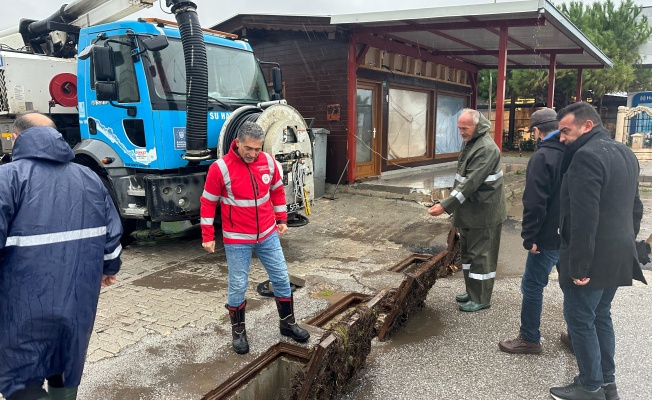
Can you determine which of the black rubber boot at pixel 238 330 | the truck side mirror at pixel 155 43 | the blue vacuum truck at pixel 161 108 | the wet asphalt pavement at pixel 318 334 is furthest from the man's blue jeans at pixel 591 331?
the truck side mirror at pixel 155 43

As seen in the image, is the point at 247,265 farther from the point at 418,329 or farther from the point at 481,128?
the point at 481,128

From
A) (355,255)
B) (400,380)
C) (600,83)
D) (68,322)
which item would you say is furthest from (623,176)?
(600,83)

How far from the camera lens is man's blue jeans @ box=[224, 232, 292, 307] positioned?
3473 millimetres

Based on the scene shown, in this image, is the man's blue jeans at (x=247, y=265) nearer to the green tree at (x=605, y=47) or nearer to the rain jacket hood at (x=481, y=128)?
the rain jacket hood at (x=481, y=128)

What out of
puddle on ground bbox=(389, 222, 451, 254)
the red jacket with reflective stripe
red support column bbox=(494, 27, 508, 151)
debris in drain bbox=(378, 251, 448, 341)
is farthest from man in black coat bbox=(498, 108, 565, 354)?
red support column bbox=(494, 27, 508, 151)

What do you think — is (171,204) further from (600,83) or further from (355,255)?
(600,83)

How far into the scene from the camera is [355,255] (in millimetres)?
6047

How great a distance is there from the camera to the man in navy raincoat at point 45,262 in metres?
2.02

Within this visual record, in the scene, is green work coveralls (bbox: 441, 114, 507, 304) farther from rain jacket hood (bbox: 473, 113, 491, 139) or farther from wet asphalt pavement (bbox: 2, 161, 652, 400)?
wet asphalt pavement (bbox: 2, 161, 652, 400)

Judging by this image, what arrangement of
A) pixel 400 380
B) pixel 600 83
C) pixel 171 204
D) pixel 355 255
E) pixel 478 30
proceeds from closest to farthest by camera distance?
pixel 400 380
pixel 171 204
pixel 355 255
pixel 478 30
pixel 600 83

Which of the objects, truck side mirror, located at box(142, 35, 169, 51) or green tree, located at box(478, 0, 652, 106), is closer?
truck side mirror, located at box(142, 35, 169, 51)

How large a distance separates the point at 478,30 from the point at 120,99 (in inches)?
283

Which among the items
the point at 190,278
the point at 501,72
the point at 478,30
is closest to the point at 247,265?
the point at 190,278

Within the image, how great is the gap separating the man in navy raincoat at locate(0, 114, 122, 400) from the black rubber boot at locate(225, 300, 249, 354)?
4.41ft
